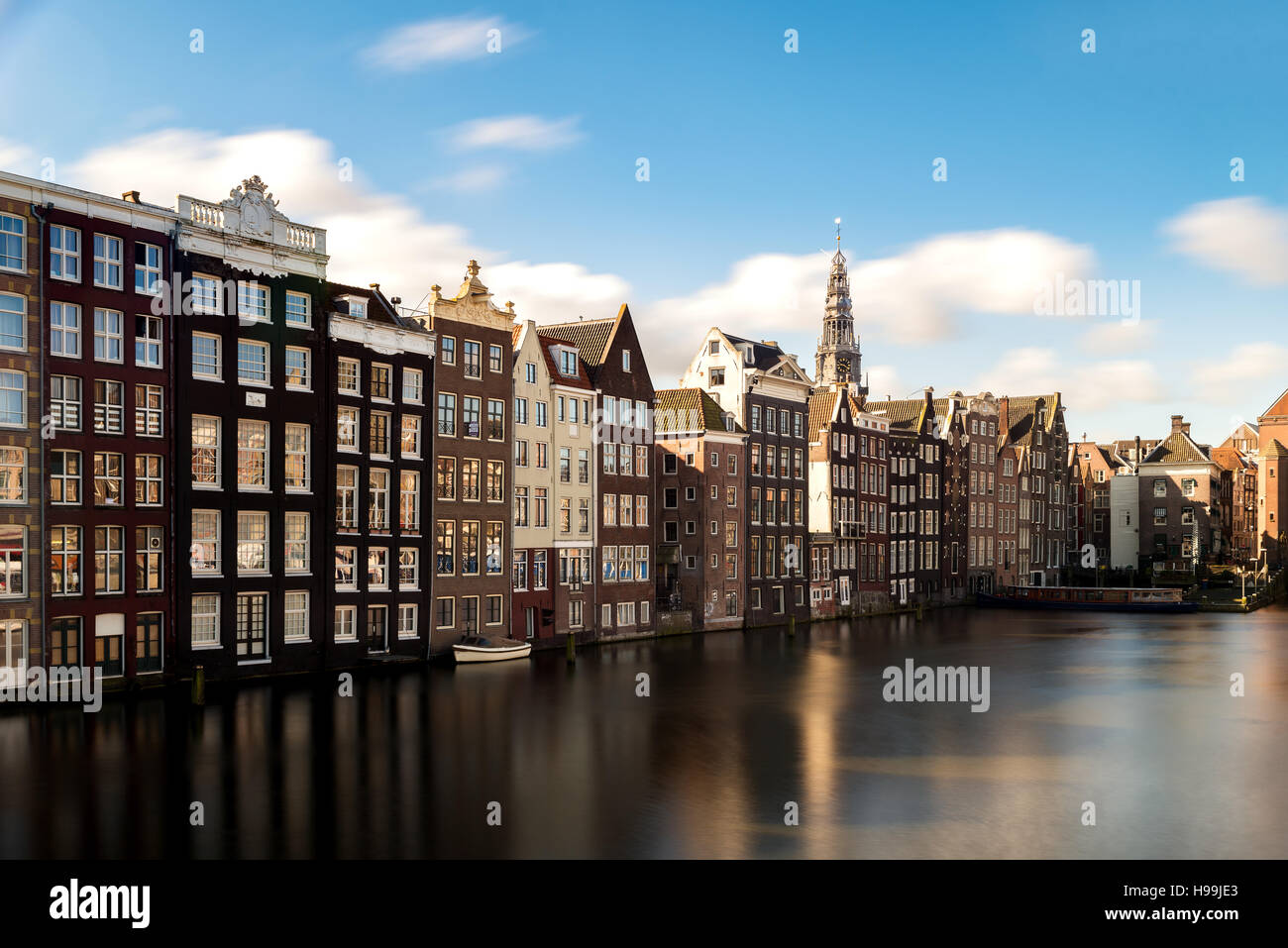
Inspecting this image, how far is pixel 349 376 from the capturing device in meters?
62.8

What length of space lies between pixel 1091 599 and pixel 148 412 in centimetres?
11392

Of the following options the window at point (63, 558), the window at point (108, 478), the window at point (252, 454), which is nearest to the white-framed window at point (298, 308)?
the window at point (252, 454)

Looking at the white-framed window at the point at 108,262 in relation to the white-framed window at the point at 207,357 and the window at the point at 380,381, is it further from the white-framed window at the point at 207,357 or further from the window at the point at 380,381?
the window at the point at 380,381

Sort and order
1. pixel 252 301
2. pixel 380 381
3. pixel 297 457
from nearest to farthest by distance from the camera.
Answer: pixel 252 301
pixel 297 457
pixel 380 381

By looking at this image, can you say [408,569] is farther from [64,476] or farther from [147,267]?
[147,267]

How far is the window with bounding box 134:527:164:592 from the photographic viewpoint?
52.2 metres

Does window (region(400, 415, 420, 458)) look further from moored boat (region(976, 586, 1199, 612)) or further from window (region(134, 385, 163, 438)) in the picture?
moored boat (region(976, 586, 1199, 612))

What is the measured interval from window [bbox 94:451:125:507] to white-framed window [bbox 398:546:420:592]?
1678 centimetres

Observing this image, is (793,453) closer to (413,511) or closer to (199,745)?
(413,511)

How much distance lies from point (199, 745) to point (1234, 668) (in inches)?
2446

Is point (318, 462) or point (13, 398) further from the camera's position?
point (318, 462)

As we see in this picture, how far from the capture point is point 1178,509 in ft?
543

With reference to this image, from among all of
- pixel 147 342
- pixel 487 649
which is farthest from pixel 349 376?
pixel 487 649

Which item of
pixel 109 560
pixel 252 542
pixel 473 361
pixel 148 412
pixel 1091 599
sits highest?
pixel 473 361
